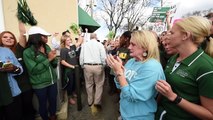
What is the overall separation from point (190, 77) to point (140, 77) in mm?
462

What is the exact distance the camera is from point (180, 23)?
1.73 m

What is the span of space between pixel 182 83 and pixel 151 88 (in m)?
0.31

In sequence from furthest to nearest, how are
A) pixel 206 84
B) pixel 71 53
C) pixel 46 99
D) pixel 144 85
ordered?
pixel 71 53 → pixel 46 99 → pixel 144 85 → pixel 206 84

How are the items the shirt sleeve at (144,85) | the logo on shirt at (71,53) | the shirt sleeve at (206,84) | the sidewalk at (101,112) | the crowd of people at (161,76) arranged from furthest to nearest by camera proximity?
the logo on shirt at (71,53) → the sidewalk at (101,112) → the shirt sleeve at (144,85) → the crowd of people at (161,76) → the shirt sleeve at (206,84)

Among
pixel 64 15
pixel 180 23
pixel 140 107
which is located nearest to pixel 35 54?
pixel 140 107

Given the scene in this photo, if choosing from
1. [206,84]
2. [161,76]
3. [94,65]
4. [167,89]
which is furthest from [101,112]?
[206,84]

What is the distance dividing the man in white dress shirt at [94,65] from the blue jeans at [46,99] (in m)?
1.30

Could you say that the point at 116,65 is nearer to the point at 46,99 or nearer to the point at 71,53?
the point at 46,99

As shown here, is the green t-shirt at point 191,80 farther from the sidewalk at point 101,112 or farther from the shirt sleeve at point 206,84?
the sidewalk at point 101,112

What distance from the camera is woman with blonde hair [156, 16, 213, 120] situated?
5.03 ft

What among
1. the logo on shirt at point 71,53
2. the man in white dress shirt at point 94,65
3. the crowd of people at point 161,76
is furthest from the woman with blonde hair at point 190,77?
the logo on shirt at point 71,53

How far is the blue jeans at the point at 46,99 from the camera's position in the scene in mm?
Answer: 3739

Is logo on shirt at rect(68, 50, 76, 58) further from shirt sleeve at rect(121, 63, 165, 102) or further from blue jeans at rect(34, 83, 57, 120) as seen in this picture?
shirt sleeve at rect(121, 63, 165, 102)

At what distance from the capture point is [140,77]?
6.15ft
